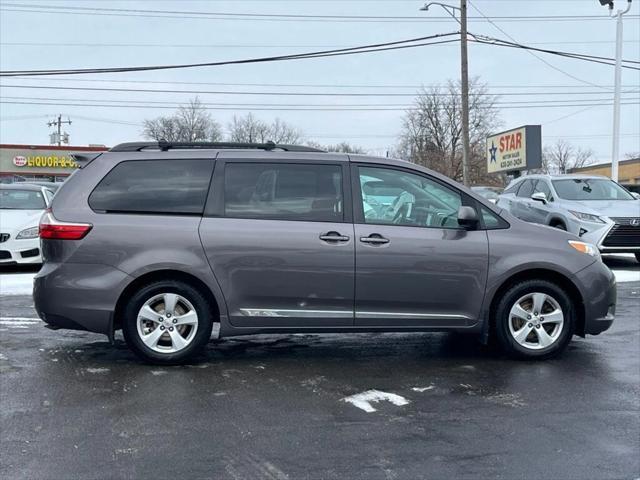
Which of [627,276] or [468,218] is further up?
[468,218]

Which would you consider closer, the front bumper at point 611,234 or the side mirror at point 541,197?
the front bumper at point 611,234

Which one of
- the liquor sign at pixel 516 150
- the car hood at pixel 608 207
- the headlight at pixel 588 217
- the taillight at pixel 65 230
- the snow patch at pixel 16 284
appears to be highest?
the liquor sign at pixel 516 150

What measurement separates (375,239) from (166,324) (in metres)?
1.85

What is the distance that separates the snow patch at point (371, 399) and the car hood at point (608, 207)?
8.35m

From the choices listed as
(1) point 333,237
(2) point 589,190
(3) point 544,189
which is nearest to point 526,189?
(3) point 544,189

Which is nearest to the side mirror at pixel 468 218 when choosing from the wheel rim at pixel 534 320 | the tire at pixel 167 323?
the wheel rim at pixel 534 320

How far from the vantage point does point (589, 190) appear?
12.9 m

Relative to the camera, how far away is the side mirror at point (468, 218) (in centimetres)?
550

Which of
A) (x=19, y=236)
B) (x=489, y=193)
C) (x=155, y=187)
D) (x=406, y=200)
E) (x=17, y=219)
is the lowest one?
(x=19, y=236)

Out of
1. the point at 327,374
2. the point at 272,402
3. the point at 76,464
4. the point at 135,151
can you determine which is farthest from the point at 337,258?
the point at 76,464

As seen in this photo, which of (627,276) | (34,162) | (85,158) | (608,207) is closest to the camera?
(85,158)

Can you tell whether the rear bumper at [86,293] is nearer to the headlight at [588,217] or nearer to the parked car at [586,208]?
the parked car at [586,208]

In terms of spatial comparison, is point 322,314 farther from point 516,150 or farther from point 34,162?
point 34,162

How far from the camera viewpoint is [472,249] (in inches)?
220
